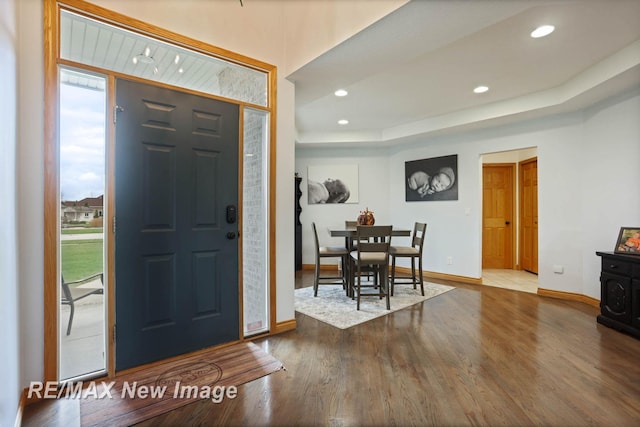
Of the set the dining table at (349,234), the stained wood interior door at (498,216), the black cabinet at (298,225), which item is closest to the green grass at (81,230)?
the dining table at (349,234)

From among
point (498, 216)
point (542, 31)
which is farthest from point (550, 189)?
point (542, 31)

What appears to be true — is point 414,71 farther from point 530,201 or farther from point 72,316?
point 530,201

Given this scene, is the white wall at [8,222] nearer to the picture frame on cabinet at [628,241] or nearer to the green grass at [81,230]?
the green grass at [81,230]

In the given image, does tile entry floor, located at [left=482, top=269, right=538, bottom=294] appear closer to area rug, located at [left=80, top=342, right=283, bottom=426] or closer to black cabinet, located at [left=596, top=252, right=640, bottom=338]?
black cabinet, located at [left=596, top=252, right=640, bottom=338]

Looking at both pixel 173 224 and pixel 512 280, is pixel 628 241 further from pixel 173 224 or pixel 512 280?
pixel 173 224

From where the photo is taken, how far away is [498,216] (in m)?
6.14

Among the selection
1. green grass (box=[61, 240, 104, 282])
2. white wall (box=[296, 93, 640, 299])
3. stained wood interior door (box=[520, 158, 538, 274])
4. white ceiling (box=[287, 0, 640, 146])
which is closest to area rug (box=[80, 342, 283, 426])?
green grass (box=[61, 240, 104, 282])

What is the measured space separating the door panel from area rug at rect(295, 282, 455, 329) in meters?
1.08

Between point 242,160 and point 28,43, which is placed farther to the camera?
point 242,160

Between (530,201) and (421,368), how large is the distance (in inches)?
198

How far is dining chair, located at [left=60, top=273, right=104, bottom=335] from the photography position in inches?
73.7

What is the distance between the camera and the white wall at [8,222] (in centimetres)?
137

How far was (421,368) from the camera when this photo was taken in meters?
2.14

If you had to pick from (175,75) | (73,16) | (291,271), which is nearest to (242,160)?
(175,75)
